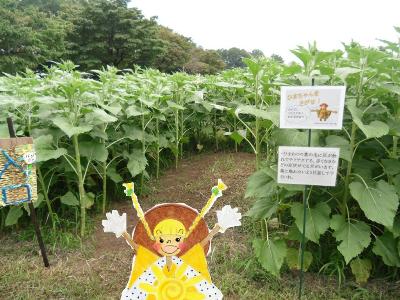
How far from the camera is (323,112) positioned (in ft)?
7.45

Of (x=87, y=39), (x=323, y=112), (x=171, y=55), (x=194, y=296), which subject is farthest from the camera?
(x=171, y=55)

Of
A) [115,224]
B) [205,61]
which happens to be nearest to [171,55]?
[205,61]

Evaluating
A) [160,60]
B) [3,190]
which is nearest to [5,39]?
[160,60]

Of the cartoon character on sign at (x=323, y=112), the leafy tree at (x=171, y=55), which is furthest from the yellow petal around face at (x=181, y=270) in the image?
the leafy tree at (x=171, y=55)

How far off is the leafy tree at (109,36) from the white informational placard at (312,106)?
24.0 metres

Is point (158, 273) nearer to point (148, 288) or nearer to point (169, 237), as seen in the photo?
point (148, 288)

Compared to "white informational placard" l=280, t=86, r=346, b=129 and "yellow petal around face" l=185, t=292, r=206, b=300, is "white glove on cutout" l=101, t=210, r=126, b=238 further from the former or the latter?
"white informational placard" l=280, t=86, r=346, b=129

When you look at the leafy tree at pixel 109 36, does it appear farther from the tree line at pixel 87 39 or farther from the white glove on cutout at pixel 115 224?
the white glove on cutout at pixel 115 224

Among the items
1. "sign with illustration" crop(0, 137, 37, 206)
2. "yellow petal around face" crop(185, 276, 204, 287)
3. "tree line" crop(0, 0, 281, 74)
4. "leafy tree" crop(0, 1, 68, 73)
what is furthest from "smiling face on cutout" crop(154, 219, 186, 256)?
"tree line" crop(0, 0, 281, 74)

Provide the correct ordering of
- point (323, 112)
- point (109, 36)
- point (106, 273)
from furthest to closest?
point (109, 36)
point (106, 273)
point (323, 112)

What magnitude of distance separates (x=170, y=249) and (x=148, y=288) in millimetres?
223

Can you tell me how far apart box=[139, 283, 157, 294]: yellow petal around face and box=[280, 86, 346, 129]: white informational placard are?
47.0 inches

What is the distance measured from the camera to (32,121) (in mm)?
3549

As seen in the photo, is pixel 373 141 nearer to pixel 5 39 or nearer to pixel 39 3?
pixel 5 39
